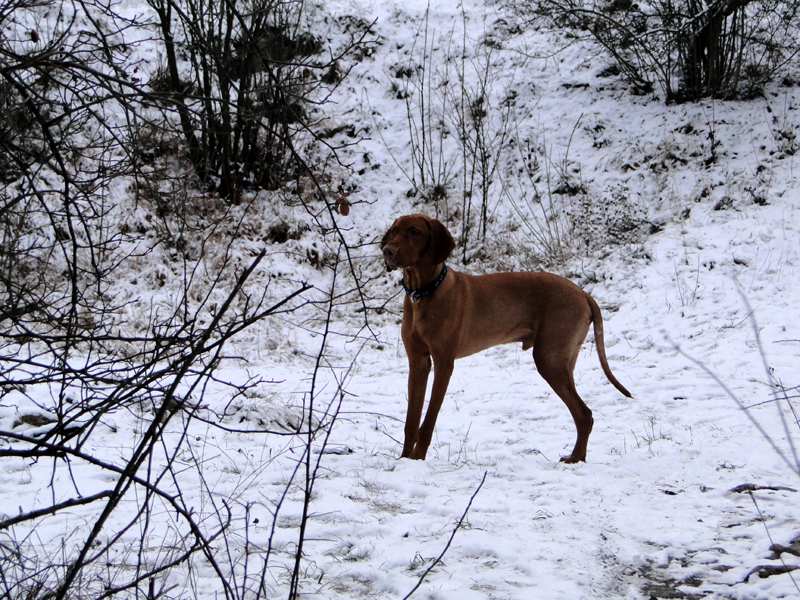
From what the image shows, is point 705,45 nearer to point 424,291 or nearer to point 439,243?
point 439,243

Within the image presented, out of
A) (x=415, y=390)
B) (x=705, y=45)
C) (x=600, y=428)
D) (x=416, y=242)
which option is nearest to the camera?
(x=416, y=242)

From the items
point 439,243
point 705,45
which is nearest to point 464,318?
point 439,243

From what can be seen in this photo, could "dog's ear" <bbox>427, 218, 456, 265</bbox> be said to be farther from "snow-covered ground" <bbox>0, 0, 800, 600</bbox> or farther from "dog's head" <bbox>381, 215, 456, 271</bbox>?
"snow-covered ground" <bbox>0, 0, 800, 600</bbox>

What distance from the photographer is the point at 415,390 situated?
4.07 metres

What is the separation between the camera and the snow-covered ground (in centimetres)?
233

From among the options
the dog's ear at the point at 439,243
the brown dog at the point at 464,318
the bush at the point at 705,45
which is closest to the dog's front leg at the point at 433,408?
the brown dog at the point at 464,318

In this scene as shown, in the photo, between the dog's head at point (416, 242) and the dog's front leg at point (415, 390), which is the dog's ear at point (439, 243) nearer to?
the dog's head at point (416, 242)

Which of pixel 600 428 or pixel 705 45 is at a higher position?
pixel 705 45

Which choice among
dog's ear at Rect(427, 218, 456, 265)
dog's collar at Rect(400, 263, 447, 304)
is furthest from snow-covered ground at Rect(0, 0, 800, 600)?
dog's ear at Rect(427, 218, 456, 265)

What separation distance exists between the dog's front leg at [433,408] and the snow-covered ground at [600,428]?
0.46 ft

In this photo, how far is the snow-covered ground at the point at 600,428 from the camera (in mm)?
2326

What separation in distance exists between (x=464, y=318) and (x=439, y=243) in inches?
20.5

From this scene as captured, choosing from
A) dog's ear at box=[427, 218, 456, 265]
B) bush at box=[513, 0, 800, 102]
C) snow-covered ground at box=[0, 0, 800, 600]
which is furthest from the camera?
bush at box=[513, 0, 800, 102]

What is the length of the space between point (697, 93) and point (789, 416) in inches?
309
